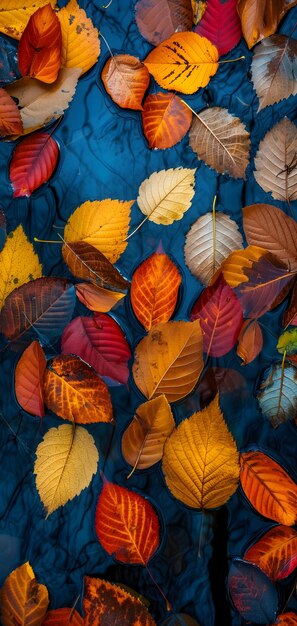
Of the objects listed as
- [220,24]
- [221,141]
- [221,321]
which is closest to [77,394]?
[221,321]

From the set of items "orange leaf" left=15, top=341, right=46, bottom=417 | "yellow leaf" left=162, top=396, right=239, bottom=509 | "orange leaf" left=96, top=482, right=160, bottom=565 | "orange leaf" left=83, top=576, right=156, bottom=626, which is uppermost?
"orange leaf" left=15, top=341, right=46, bottom=417

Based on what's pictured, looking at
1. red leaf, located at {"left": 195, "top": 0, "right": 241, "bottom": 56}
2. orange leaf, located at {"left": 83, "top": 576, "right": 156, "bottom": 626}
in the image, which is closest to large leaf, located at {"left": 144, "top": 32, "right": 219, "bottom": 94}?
red leaf, located at {"left": 195, "top": 0, "right": 241, "bottom": 56}

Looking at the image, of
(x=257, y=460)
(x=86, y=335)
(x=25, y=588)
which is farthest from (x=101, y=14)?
(x=25, y=588)

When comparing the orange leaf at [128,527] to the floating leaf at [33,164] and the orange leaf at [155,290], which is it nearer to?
the orange leaf at [155,290]

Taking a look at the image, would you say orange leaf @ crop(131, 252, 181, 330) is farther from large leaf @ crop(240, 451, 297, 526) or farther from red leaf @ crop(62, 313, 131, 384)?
large leaf @ crop(240, 451, 297, 526)

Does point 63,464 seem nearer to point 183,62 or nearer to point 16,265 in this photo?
point 16,265

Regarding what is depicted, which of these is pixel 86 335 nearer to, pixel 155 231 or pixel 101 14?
pixel 155 231
